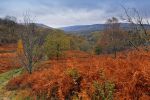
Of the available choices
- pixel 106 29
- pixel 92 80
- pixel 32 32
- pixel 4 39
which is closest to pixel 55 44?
pixel 106 29

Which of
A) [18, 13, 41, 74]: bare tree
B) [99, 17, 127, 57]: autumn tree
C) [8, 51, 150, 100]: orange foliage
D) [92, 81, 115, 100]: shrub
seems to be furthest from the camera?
[99, 17, 127, 57]: autumn tree

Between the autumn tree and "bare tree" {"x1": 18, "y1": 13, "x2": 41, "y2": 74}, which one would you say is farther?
the autumn tree

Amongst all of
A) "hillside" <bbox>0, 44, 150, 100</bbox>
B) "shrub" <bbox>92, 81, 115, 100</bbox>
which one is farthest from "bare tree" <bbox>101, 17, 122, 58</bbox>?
"shrub" <bbox>92, 81, 115, 100</bbox>

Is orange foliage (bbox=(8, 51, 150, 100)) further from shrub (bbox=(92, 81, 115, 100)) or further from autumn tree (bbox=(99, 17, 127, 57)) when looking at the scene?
autumn tree (bbox=(99, 17, 127, 57))

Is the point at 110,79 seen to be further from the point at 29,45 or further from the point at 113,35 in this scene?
the point at 113,35

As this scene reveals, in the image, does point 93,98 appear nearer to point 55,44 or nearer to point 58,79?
point 58,79

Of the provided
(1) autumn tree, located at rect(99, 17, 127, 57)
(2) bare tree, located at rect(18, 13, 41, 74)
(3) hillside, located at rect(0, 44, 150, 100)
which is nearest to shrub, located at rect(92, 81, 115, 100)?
(3) hillside, located at rect(0, 44, 150, 100)

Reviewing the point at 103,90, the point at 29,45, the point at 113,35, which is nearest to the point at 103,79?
the point at 103,90

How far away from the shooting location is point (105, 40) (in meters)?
69.1

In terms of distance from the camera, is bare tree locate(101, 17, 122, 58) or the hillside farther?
bare tree locate(101, 17, 122, 58)

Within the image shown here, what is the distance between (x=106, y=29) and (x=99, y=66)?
55842 mm

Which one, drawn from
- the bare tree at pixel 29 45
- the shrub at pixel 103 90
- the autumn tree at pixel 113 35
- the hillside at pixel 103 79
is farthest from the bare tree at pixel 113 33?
the shrub at pixel 103 90

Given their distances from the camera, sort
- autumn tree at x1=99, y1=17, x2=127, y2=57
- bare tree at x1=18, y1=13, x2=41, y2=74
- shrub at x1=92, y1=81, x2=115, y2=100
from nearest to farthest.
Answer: shrub at x1=92, y1=81, x2=115, y2=100, bare tree at x1=18, y1=13, x2=41, y2=74, autumn tree at x1=99, y1=17, x2=127, y2=57

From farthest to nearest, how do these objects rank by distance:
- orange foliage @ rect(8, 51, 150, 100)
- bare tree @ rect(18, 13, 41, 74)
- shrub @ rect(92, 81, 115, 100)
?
1. bare tree @ rect(18, 13, 41, 74)
2. shrub @ rect(92, 81, 115, 100)
3. orange foliage @ rect(8, 51, 150, 100)
